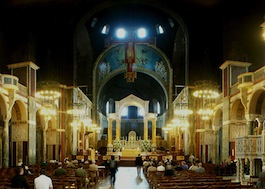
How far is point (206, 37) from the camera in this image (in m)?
42.1

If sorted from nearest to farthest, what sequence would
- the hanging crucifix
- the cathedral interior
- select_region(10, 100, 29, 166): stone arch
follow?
the cathedral interior < select_region(10, 100, 29, 166): stone arch < the hanging crucifix

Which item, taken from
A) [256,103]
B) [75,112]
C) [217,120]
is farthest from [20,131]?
[256,103]

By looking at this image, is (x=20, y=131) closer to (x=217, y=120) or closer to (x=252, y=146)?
(x=217, y=120)

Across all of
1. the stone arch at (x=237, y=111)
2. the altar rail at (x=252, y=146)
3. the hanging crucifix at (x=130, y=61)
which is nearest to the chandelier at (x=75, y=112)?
the hanging crucifix at (x=130, y=61)

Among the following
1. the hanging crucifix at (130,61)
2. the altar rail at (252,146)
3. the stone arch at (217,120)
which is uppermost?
the hanging crucifix at (130,61)

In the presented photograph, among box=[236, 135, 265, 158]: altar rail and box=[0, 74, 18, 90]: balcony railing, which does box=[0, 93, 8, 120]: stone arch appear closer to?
box=[0, 74, 18, 90]: balcony railing

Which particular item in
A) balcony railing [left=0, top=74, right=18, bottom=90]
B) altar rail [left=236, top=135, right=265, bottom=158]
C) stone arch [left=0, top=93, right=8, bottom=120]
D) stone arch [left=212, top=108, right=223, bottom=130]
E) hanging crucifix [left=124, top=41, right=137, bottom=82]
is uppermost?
hanging crucifix [left=124, top=41, right=137, bottom=82]

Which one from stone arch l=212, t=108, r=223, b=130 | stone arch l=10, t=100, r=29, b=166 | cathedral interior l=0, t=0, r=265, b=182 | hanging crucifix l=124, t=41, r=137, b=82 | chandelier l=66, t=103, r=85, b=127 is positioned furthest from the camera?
hanging crucifix l=124, t=41, r=137, b=82

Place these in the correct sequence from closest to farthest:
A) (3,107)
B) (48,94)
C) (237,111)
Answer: (3,107), (48,94), (237,111)

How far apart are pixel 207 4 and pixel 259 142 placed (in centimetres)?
1980

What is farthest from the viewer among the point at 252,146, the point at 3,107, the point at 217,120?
the point at 217,120

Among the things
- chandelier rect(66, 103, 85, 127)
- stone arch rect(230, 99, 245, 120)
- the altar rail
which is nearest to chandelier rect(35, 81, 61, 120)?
chandelier rect(66, 103, 85, 127)

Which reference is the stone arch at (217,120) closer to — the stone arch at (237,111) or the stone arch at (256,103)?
the stone arch at (237,111)

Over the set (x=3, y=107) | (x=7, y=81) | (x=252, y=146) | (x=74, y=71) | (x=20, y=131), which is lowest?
(x=252, y=146)
